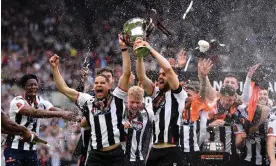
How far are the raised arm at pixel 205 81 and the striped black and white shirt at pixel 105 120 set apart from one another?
1331 millimetres

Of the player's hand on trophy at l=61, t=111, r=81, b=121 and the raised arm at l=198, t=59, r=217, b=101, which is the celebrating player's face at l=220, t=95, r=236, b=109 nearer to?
the raised arm at l=198, t=59, r=217, b=101

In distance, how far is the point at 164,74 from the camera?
→ 6.43 m

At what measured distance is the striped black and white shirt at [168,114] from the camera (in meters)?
6.43

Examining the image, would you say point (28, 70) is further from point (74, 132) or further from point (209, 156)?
point (209, 156)

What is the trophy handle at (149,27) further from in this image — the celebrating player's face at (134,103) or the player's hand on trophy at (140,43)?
the celebrating player's face at (134,103)

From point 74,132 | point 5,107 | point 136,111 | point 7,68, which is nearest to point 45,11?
point 7,68

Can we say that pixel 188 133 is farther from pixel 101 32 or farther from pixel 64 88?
pixel 101 32

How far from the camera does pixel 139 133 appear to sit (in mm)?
7699

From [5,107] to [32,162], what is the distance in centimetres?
644

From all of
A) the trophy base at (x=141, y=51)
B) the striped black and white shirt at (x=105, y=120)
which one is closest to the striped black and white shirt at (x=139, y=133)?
the striped black and white shirt at (x=105, y=120)

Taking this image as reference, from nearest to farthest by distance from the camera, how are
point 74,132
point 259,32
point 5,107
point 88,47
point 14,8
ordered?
1. point 74,132
2. point 5,107
3. point 259,32
4. point 88,47
5. point 14,8

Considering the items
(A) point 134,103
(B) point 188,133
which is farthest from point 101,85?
(B) point 188,133

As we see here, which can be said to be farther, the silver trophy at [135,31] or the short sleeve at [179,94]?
the short sleeve at [179,94]

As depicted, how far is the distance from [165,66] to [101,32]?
35.0 feet
